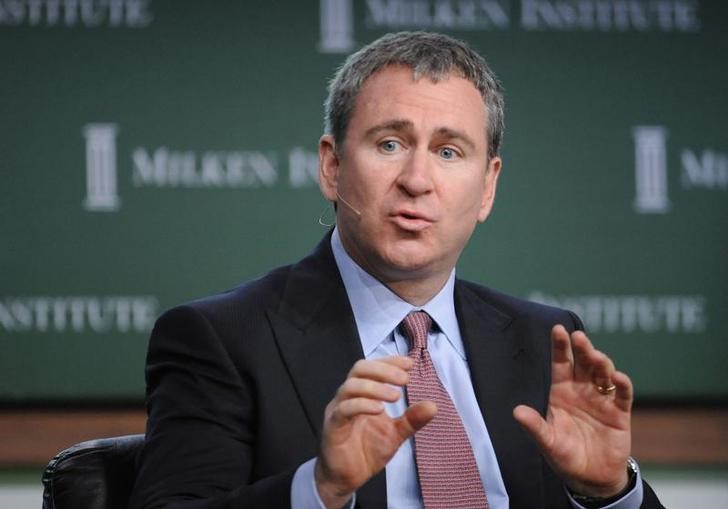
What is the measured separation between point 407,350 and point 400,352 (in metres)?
0.01

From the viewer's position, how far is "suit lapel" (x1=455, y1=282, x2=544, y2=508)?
1.99 meters

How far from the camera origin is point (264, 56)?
3850mm

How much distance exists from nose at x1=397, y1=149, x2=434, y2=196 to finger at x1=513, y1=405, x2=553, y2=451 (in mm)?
414

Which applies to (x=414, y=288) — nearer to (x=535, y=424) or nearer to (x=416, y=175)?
(x=416, y=175)

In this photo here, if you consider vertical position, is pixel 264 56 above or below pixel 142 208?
above

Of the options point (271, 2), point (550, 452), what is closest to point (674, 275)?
point (271, 2)

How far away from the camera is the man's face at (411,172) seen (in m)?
1.95

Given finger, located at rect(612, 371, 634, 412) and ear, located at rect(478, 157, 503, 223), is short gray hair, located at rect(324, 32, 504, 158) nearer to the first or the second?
ear, located at rect(478, 157, 503, 223)

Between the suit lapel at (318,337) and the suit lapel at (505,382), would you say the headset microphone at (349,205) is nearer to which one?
the suit lapel at (318,337)

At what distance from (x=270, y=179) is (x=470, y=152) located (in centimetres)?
186

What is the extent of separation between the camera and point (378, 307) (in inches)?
80.3

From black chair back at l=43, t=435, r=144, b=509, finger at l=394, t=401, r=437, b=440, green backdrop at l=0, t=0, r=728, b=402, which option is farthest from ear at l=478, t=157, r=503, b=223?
green backdrop at l=0, t=0, r=728, b=402

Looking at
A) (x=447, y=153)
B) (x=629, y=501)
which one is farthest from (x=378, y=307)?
(x=629, y=501)

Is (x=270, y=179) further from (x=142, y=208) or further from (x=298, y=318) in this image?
(x=298, y=318)
